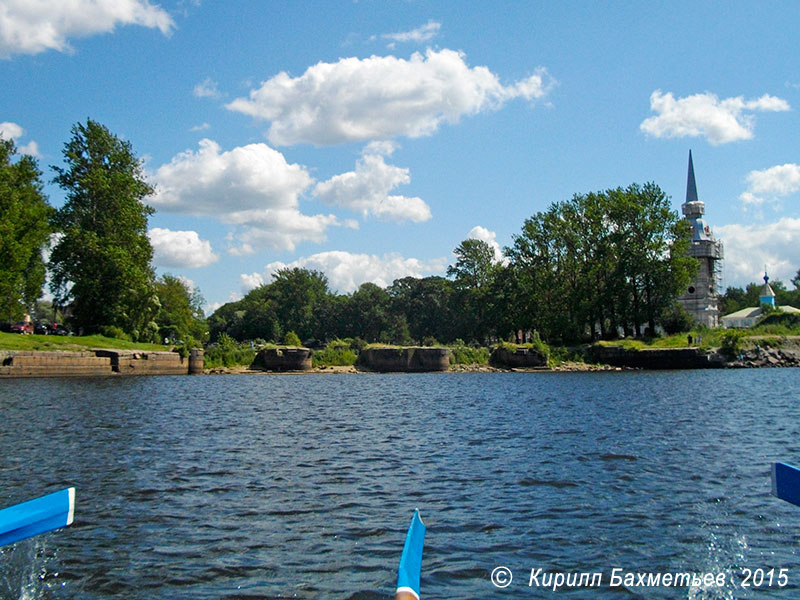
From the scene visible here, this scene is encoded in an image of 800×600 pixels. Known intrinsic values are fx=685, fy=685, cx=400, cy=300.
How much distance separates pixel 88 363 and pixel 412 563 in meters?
47.0

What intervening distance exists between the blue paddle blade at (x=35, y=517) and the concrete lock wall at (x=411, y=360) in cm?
6359

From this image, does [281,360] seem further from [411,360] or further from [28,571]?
[28,571]

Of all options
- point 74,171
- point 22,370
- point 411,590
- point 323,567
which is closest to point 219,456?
point 323,567

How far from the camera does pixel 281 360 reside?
221 feet

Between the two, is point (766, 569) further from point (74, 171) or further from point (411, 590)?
point (74, 171)

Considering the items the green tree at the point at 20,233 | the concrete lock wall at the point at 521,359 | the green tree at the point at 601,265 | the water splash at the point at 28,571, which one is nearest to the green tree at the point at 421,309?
the green tree at the point at 601,265

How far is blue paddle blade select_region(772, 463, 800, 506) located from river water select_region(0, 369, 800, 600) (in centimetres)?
141

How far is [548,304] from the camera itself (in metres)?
80.8

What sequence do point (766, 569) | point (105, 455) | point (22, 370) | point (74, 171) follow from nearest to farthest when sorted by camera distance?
point (766, 569) < point (105, 455) < point (22, 370) < point (74, 171)

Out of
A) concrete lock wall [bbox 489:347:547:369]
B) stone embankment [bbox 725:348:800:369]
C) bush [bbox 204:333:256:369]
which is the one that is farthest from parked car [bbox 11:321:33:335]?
stone embankment [bbox 725:348:800:369]

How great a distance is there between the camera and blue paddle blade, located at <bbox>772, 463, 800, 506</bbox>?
6672 mm

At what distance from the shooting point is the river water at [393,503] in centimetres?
798

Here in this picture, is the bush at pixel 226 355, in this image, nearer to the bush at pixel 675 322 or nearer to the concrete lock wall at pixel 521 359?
the concrete lock wall at pixel 521 359

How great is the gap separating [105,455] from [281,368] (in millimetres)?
51711
